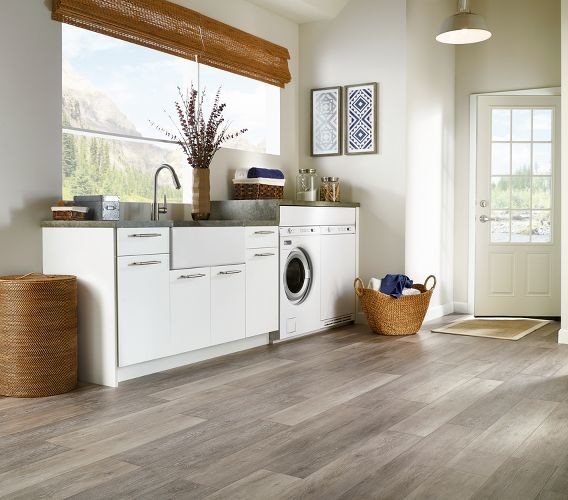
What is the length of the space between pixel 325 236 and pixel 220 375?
1816 mm

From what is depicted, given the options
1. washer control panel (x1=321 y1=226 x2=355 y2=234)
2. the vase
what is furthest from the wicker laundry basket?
the vase

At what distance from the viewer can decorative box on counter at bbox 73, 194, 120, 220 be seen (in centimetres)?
371

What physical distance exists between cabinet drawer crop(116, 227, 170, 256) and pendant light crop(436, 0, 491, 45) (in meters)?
2.50

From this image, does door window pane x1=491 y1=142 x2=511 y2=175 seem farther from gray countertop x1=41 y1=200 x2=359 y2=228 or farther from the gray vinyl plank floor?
the gray vinyl plank floor

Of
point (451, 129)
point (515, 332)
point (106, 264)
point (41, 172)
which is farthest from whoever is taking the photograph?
point (451, 129)

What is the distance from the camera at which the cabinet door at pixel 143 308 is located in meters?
3.57

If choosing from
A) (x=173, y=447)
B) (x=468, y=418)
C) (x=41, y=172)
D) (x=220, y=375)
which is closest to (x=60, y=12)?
(x=41, y=172)

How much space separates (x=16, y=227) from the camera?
3.65m

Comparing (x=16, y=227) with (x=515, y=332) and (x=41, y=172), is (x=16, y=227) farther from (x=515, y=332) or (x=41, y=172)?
(x=515, y=332)

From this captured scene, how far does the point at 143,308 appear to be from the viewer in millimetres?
3688

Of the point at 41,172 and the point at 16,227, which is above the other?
the point at 41,172

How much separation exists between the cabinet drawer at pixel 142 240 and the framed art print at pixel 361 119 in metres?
2.39

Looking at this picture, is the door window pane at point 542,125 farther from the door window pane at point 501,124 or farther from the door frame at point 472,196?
the door frame at point 472,196

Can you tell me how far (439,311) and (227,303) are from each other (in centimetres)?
256
